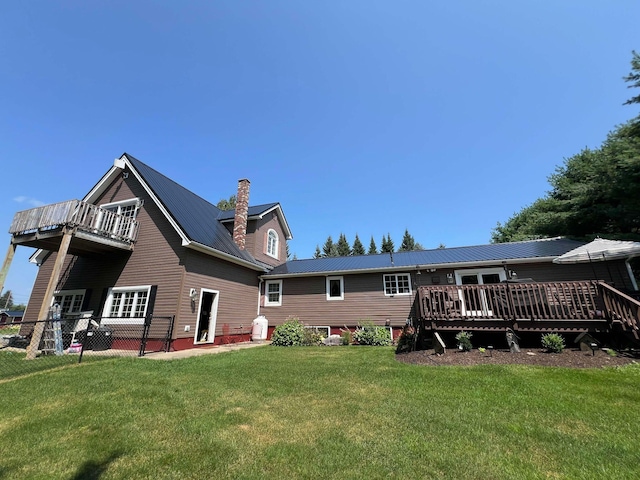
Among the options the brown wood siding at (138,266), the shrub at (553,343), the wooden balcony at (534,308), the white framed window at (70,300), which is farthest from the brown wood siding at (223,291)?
the shrub at (553,343)

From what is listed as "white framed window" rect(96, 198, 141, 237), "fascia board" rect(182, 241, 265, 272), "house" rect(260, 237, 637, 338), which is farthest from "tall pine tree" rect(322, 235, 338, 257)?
"white framed window" rect(96, 198, 141, 237)

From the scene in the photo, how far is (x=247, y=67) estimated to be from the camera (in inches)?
457

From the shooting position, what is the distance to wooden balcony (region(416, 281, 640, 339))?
286 inches

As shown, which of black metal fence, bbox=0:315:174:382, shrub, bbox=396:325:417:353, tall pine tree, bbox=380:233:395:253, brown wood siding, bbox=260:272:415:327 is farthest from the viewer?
tall pine tree, bbox=380:233:395:253

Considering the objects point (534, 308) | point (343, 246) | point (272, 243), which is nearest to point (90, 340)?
point (272, 243)

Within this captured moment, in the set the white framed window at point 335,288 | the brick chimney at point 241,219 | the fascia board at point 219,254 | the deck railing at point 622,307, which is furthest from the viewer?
the brick chimney at point 241,219

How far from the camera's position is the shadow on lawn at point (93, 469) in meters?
2.62

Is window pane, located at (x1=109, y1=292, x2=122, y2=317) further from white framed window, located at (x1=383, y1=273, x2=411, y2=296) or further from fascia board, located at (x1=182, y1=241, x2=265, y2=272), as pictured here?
white framed window, located at (x1=383, y1=273, x2=411, y2=296)

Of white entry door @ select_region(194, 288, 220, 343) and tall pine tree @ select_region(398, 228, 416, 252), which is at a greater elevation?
tall pine tree @ select_region(398, 228, 416, 252)

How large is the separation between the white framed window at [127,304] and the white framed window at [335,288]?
8530mm

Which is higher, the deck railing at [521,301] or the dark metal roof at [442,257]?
the dark metal roof at [442,257]

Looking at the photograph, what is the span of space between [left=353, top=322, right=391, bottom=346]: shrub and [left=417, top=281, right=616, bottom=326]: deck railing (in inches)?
123

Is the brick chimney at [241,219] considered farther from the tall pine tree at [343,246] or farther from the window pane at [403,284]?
the tall pine tree at [343,246]

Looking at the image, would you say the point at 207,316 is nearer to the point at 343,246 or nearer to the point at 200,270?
the point at 200,270
